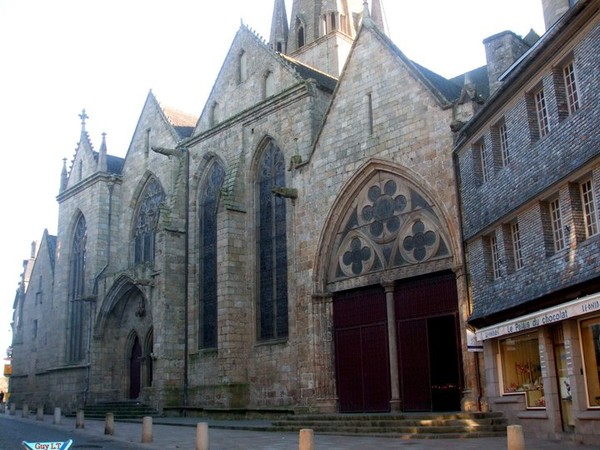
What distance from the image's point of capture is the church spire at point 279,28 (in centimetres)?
3853

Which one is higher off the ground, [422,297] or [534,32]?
[534,32]

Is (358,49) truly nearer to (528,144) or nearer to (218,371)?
(528,144)

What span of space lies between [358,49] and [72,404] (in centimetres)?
2139

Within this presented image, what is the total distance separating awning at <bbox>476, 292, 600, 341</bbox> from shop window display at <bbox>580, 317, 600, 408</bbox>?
34 centimetres

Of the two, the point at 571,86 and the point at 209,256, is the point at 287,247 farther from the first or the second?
the point at 571,86

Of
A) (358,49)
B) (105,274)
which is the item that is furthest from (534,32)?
(105,274)

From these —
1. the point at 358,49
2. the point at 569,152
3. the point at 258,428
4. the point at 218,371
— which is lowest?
the point at 258,428

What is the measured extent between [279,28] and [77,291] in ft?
58.0

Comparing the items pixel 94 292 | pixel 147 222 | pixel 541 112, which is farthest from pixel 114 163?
pixel 541 112

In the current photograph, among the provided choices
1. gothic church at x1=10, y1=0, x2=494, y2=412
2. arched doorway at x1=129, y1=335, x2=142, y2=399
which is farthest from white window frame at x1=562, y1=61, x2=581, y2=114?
arched doorway at x1=129, y1=335, x2=142, y2=399

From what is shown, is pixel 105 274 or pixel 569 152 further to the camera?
pixel 105 274

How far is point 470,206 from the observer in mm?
16906

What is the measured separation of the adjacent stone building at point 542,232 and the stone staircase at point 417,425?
1.78 feet

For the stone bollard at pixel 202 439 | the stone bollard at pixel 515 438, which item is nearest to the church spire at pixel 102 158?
the stone bollard at pixel 202 439
